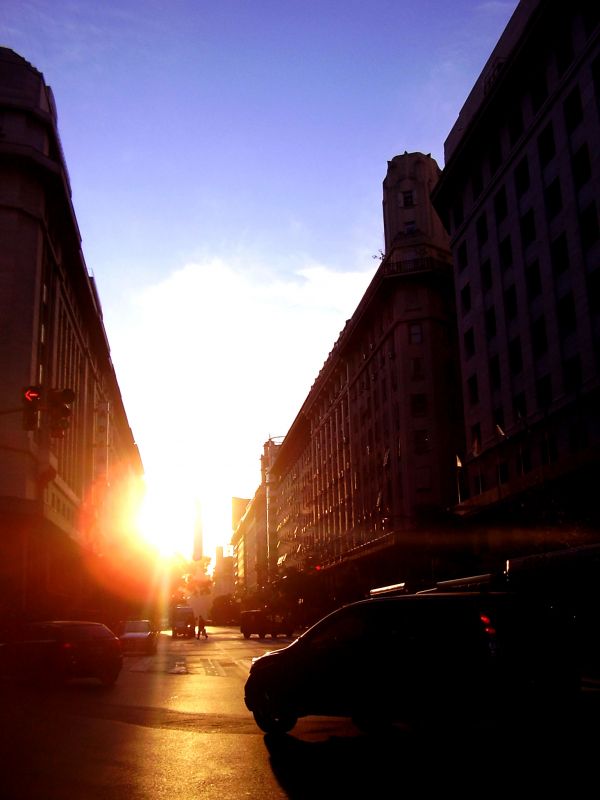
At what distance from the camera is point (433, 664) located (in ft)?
28.0

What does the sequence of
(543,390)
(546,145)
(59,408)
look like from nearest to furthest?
(59,408) → (543,390) → (546,145)

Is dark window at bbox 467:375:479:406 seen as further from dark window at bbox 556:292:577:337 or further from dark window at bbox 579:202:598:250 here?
dark window at bbox 579:202:598:250

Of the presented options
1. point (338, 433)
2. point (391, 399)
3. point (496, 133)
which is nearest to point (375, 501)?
point (391, 399)

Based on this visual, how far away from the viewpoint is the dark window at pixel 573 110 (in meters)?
35.3

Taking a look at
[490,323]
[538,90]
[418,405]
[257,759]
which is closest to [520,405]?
[490,323]

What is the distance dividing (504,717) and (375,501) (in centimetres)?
5801

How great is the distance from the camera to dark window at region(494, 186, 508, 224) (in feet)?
142

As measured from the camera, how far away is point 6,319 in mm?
41750

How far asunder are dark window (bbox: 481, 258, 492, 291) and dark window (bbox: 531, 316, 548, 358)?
21.6 feet

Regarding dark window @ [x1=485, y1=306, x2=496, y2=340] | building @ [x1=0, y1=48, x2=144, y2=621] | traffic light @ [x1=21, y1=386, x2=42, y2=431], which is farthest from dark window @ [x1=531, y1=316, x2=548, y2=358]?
traffic light @ [x1=21, y1=386, x2=42, y2=431]

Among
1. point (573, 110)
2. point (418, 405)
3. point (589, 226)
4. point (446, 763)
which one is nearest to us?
point (446, 763)

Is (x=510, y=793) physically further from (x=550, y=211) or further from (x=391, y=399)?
(x=391, y=399)

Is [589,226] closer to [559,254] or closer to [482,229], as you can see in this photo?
[559,254]

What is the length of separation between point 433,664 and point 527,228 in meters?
34.6
